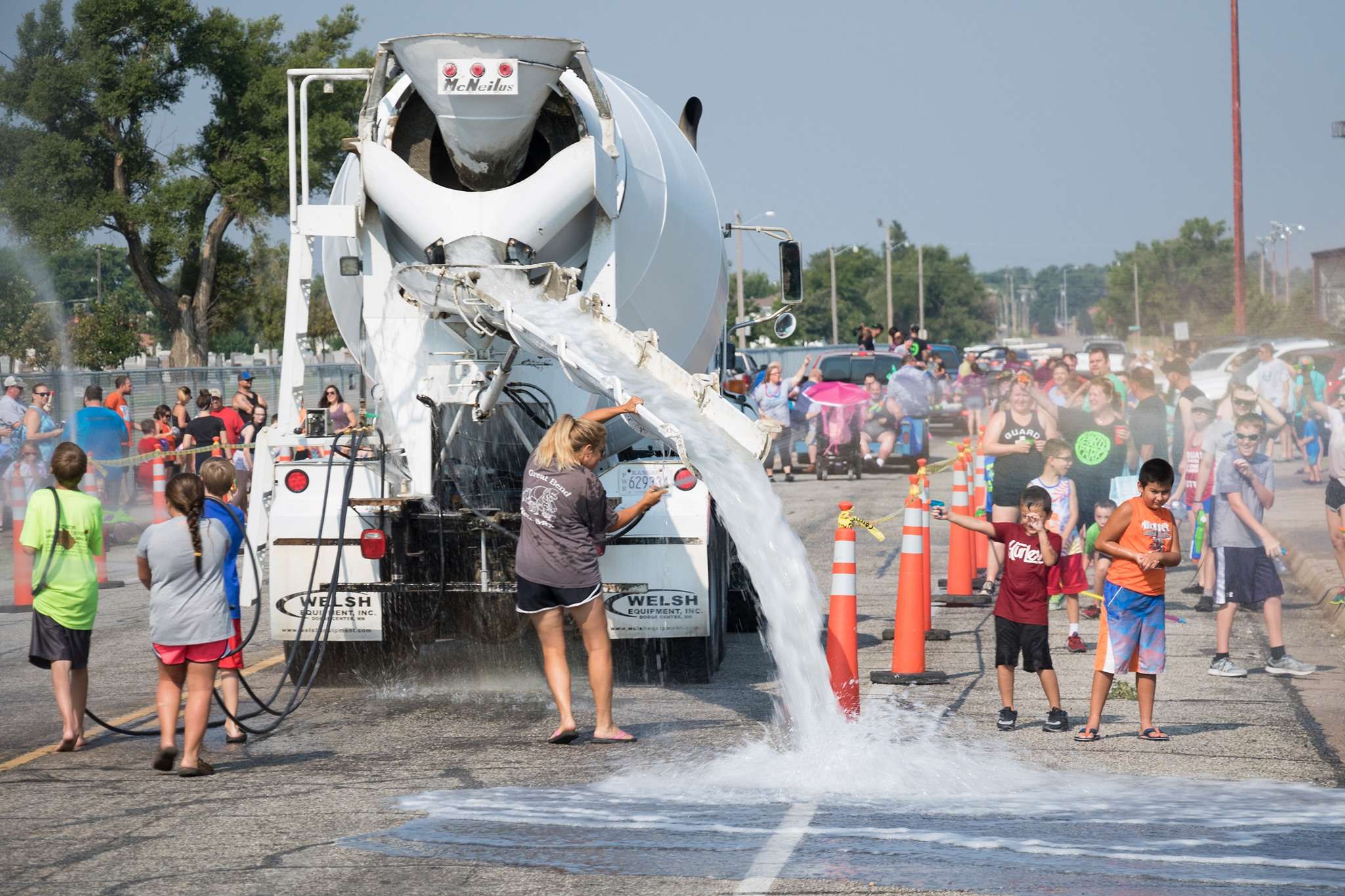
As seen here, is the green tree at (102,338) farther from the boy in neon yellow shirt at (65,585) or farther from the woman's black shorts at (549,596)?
the woman's black shorts at (549,596)

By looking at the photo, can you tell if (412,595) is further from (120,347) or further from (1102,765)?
(120,347)

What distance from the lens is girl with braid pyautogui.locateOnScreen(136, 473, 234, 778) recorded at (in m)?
7.94

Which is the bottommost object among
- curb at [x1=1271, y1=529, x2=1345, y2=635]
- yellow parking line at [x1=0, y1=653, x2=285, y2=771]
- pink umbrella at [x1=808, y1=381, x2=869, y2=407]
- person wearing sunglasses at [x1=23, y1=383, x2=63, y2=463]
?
yellow parking line at [x1=0, y1=653, x2=285, y2=771]

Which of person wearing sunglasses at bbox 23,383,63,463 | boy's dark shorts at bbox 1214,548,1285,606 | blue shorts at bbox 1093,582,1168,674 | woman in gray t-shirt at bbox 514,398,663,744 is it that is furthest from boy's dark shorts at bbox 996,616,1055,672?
person wearing sunglasses at bbox 23,383,63,463

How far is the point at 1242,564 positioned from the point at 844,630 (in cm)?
323

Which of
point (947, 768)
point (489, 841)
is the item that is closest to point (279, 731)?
point (489, 841)

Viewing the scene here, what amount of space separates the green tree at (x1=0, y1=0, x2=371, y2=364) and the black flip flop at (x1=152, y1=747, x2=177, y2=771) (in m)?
30.1

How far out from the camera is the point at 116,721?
9.34m

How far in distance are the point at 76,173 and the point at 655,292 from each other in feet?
109

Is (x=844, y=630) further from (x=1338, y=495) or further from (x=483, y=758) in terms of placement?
(x=1338, y=495)

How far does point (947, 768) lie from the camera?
24.9 feet

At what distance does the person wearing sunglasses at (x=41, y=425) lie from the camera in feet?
67.6

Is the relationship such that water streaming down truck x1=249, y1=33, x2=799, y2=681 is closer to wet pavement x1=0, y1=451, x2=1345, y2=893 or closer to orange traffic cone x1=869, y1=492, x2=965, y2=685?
wet pavement x1=0, y1=451, x2=1345, y2=893

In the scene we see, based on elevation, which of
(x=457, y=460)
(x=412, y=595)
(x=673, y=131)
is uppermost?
(x=673, y=131)
